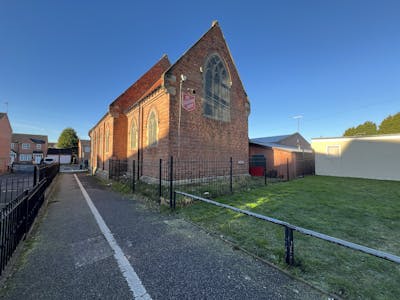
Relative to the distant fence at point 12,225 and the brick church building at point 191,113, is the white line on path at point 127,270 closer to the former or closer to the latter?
the distant fence at point 12,225

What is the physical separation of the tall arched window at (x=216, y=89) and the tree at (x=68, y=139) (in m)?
64.7

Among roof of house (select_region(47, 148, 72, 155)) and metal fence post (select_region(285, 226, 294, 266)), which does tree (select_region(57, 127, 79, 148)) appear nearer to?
roof of house (select_region(47, 148, 72, 155))

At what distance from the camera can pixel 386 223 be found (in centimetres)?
513

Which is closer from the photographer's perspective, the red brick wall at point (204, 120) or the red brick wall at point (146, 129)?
the red brick wall at point (146, 129)

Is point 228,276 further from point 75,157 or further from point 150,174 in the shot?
point 75,157

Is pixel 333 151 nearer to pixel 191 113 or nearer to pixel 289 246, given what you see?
pixel 191 113

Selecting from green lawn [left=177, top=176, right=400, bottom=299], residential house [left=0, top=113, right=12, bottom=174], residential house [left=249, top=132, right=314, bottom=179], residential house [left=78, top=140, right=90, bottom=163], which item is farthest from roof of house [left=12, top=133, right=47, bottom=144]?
green lawn [left=177, top=176, right=400, bottom=299]

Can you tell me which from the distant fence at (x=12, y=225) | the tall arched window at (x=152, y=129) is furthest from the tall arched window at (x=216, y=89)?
the distant fence at (x=12, y=225)

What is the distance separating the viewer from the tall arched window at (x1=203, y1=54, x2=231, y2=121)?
12078 mm

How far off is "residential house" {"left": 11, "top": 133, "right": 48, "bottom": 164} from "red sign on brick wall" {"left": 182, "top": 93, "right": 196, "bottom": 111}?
5825cm

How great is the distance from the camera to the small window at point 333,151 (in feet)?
59.2

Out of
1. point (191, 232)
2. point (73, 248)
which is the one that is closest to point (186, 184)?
point (191, 232)

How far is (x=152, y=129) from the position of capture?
11.6 m

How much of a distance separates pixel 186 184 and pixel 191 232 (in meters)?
5.57
